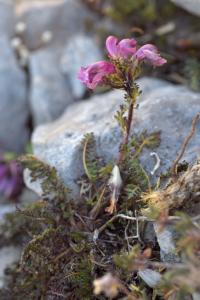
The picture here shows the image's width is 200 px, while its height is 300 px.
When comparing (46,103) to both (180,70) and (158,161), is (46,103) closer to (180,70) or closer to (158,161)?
(180,70)

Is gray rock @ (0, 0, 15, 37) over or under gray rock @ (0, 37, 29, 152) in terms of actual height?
over

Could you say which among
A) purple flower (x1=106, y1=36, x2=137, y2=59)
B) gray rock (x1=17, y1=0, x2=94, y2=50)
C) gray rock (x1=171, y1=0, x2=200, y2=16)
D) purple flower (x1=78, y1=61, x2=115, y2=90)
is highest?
purple flower (x1=106, y1=36, x2=137, y2=59)

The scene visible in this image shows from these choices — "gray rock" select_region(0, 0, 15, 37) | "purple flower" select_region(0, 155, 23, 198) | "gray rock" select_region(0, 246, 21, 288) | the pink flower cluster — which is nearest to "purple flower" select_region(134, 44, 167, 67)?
the pink flower cluster

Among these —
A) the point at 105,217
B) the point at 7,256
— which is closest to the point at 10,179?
the point at 7,256


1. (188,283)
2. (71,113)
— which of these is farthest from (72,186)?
(188,283)

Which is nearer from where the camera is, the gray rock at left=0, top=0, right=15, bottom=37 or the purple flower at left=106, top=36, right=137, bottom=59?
the purple flower at left=106, top=36, right=137, bottom=59

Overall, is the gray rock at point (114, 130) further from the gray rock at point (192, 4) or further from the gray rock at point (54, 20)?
the gray rock at point (54, 20)

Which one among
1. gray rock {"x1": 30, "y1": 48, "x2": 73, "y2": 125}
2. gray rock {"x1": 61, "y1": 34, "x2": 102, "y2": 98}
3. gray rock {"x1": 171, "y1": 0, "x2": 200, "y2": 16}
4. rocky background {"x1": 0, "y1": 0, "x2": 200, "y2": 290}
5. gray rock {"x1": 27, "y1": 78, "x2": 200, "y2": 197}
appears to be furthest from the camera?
gray rock {"x1": 61, "y1": 34, "x2": 102, "y2": 98}

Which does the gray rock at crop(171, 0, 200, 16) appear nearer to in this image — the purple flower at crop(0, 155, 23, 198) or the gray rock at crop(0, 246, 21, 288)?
the purple flower at crop(0, 155, 23, 198)
